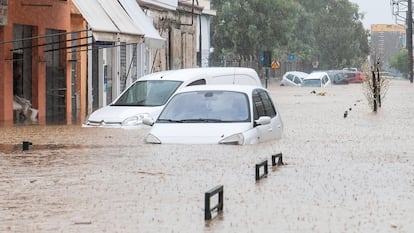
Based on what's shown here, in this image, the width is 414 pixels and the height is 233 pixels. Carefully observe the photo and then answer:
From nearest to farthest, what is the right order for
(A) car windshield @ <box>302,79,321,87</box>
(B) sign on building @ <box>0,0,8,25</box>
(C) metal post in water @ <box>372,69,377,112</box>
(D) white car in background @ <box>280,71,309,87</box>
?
1. (B) sign on building @ <box>0,0,8,25</box>
2. (C) metal post in water @ <box>372,69,377,112</box>
3. (A) car windshield @ <box>302,79,321,87</box>
4. (D) white car in background @ <box>280,71,309,87</box>

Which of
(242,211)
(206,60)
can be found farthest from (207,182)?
(206,60)

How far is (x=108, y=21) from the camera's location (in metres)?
29.8

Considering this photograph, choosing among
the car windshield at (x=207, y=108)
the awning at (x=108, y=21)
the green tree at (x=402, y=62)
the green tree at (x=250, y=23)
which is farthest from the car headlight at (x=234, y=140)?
the green tree at (x=402, y=62)

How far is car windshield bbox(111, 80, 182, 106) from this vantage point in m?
22.8

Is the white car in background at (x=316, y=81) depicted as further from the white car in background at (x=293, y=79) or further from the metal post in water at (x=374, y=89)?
the metal post in water at (x=374, y=89)

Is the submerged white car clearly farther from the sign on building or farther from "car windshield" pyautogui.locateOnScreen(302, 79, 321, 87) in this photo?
"car windshield" pyautogui.locateOnScreen(302, 79, 321, 87)

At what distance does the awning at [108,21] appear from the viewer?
27.5 metres

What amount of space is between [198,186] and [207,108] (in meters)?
5.31

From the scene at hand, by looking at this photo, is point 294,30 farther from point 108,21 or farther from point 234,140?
point 234,140

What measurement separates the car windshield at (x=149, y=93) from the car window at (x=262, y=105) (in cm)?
478

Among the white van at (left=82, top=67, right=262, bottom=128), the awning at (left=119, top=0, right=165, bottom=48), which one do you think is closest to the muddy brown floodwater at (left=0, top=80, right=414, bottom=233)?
the white van at (left=82, top=67, right=262, bottom=128)

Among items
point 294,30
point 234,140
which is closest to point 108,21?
point 234,140

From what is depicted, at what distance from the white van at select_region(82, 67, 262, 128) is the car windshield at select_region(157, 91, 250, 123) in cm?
449

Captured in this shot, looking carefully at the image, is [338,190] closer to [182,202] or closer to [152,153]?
[182,202]
